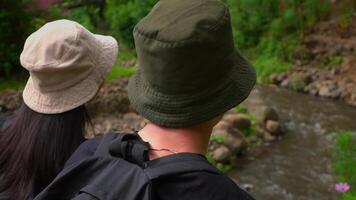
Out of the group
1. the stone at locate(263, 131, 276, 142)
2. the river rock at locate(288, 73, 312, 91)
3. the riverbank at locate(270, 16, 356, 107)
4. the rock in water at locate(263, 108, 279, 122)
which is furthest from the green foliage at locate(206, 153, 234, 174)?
the river rock at locate(288, 73, 312, 91)

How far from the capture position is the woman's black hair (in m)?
1.78

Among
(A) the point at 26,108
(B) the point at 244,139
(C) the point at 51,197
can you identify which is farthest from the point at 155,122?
(B) the point at 244,139

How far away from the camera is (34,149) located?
1792 mm

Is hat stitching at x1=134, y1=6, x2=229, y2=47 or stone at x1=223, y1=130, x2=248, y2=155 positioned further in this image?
stone at x1=223, y1=130, x2=248, y2=155

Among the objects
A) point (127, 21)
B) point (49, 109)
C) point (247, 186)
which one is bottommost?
point (127, 21)

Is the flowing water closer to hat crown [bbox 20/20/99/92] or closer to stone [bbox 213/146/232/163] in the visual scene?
stone [bbox 213/146/232/163]

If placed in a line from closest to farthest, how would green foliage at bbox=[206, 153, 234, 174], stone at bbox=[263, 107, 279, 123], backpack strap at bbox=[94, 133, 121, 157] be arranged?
backpack strap at bbox=[94, 133, 121, 157], green foliage at bbox=[206, 153, 234, 174], stone at bbox=[263, 107, 279, 123]

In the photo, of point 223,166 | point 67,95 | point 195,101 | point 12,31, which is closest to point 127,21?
point 12,31

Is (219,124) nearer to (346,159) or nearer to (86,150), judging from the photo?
(346,159)

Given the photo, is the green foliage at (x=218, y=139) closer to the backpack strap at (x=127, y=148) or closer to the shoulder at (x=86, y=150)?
the shoulder at (x=86, y=150)

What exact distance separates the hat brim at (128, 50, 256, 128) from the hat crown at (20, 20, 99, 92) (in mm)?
607

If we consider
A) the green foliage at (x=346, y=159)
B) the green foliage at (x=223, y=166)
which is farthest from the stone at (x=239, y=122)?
the green foliage at (x=346, y=159)

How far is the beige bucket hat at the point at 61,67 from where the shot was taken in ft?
5.77

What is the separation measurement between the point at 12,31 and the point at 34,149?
626 centimetres
